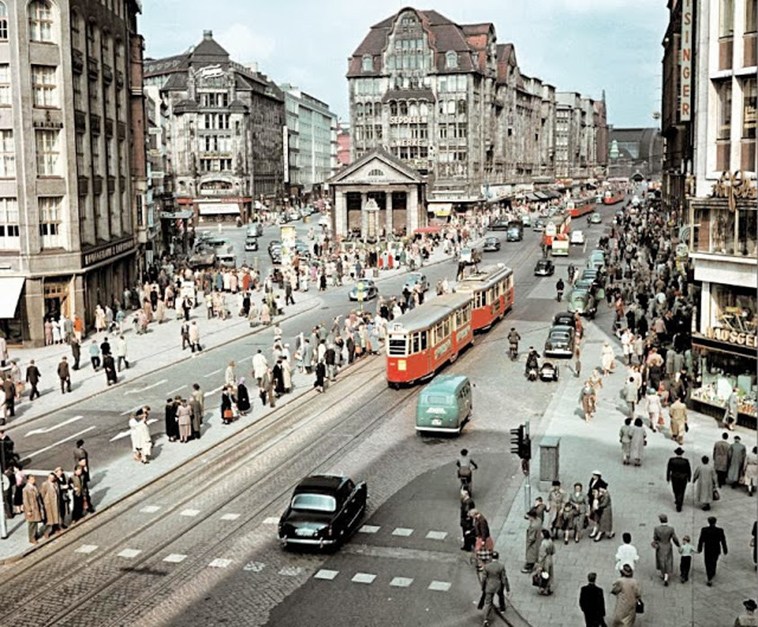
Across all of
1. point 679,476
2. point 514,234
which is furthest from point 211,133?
point 679,476

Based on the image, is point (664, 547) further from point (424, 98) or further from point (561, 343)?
point (424, 98)

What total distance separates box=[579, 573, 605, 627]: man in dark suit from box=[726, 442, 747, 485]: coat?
9.50 metres

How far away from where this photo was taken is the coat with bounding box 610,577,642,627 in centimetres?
1825

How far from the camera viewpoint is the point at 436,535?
24.2 meters

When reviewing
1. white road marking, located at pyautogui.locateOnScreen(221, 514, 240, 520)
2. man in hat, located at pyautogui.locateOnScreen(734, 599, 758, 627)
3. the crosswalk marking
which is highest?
man in hat, located at pyautogui.locateOnScreen(734, 599, 758, 627)

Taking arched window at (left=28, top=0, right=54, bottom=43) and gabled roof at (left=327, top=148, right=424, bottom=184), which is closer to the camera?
arched window at (left=28, top=0, right=54, bottom=43)

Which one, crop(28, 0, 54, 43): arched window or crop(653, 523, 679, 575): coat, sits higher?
crop(28, 0, 54, 43): arched window

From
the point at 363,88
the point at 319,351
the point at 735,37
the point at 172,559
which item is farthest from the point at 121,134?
the point at 363,88

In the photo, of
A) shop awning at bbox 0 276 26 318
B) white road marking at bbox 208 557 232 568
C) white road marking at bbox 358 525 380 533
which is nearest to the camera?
white road marking at bbox 208 557 232 568

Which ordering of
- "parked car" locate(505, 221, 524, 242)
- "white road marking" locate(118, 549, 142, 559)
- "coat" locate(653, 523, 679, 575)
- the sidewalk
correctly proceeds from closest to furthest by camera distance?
the sidewalk → "coat" locate(653, 523, 679, 575) → "white road marking" locate(118, 549, 142, 559) → "parked car" locate(505, 221, 524, 242)

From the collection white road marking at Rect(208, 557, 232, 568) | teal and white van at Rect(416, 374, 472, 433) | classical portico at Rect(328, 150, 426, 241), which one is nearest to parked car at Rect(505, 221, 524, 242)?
classical portico at Rect(328, 150, 426, 241)

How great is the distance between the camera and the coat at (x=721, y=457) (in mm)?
26297

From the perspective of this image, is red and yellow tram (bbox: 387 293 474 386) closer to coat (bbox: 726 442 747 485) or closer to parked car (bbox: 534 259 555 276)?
coat (bbox: 726 442 747 485)

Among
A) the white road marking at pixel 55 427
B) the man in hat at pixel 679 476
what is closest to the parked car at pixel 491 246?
the white road marking at pixel 55 427
